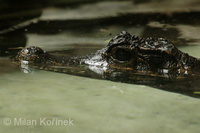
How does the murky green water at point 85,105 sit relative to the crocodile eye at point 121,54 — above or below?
below

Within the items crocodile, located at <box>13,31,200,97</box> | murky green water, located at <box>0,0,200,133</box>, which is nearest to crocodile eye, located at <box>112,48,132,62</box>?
crocodile, located at <box>13,31,200,97</box>

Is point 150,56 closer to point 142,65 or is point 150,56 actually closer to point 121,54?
point 142,65

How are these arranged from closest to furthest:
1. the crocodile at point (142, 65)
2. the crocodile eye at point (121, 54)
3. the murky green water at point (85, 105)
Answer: the murky green water at point (85, 105) < the crocodile at point (142, 65) < the crocodile eye at point (121, 54)

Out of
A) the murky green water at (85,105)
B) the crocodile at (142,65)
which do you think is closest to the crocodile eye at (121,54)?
the crocodile at (142,65)

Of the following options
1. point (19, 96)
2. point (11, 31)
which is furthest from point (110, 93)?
point (11, 31)

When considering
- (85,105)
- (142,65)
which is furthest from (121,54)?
(85,105)

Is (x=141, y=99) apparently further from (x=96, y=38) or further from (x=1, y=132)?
(x=96, y=38)

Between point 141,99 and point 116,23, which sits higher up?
point 116,23

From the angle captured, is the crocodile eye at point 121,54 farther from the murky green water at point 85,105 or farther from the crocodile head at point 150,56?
the murky green water at point 85,105
